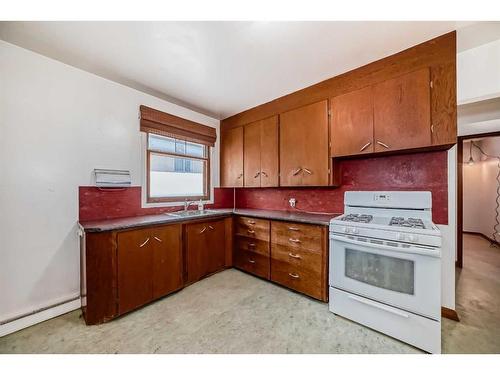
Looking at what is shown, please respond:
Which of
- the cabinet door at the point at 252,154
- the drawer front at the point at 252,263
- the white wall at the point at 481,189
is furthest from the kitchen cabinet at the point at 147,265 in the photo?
the white wall at the point at 481,189

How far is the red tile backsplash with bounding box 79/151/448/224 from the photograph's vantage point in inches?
77.2

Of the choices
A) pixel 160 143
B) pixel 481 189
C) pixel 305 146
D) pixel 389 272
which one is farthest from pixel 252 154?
pixel 481 189

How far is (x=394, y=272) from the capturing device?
1.63 meters

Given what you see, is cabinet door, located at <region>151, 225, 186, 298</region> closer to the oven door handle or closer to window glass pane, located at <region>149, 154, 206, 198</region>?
window glass pane, located at <region>149, 154, 206, 198</region>

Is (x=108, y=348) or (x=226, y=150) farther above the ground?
(x=226, y=150)

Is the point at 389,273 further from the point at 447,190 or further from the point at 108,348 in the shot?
the point at 108,348

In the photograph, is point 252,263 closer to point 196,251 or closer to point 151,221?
point 196,251

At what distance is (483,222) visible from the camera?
187 inches

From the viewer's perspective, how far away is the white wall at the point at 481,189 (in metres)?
4.42

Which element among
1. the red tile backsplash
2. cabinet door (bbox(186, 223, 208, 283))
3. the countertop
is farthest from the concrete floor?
the red tile backsplash

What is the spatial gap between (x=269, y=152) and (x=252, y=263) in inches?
60.7

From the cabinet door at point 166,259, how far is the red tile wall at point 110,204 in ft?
2.00
